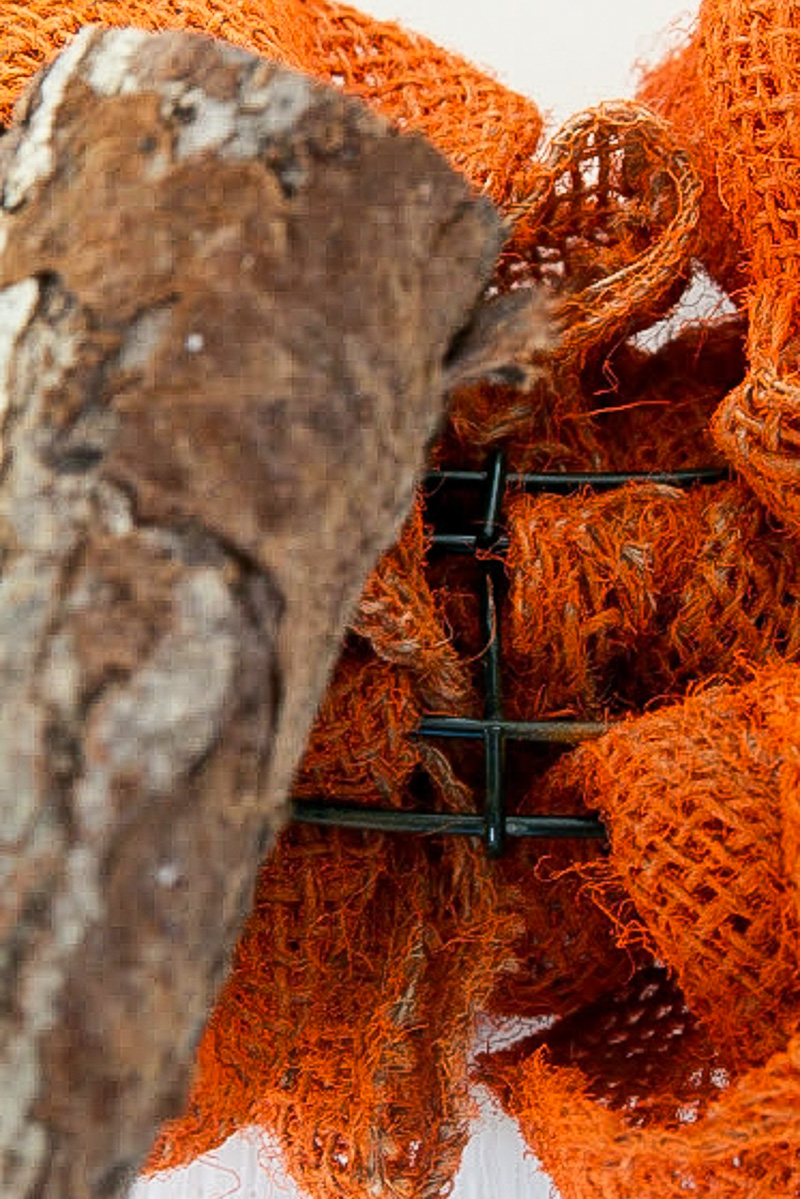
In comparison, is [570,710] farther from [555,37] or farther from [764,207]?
[555,37]

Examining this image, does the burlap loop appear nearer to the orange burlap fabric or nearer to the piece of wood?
the orange burlap fabric

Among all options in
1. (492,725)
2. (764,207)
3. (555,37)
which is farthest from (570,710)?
(555,37)

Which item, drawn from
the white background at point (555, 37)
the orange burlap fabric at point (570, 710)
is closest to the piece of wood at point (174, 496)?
the orange burlap fabric at point (570, 710)

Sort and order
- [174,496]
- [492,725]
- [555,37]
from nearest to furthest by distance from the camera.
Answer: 1. [174,496]
2. [492,725]
3. [555,37]

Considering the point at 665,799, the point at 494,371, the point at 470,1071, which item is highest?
the point at 494,371

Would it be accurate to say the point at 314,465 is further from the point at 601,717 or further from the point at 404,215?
the point at 601,717

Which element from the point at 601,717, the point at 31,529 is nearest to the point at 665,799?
the point at 601,717
